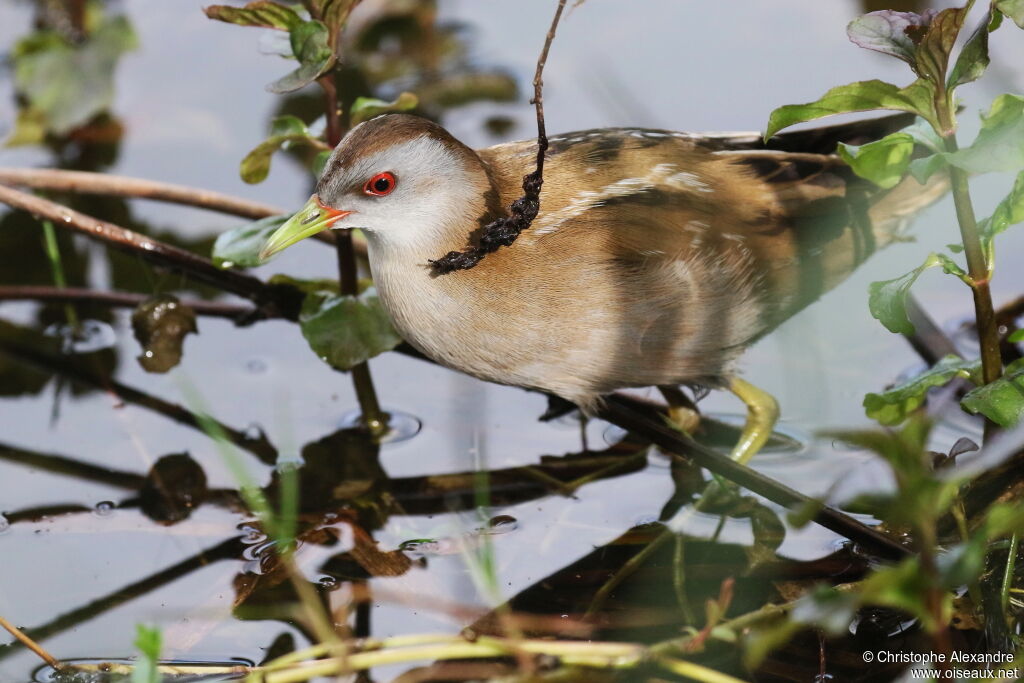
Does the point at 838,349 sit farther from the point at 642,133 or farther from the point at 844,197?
the point at 642,133

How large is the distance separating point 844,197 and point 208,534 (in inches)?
79.6

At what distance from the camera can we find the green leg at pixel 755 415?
12.1ft

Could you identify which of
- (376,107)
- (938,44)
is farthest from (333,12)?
(938,44)

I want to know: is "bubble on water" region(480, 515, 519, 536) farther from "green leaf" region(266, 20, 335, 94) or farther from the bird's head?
"green leaf" region(266, 20, 335, 94)

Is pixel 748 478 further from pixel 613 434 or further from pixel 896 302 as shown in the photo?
pixel 613 434

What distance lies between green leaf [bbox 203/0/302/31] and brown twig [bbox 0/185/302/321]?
2.69ft

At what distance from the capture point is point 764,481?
2.94 m

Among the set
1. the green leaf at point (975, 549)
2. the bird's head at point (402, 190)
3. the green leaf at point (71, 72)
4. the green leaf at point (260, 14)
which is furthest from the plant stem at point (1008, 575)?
the green leaf at point (71, 72)

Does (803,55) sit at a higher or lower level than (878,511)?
higher

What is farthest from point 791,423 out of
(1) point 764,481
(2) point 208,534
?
(2) point 208,534

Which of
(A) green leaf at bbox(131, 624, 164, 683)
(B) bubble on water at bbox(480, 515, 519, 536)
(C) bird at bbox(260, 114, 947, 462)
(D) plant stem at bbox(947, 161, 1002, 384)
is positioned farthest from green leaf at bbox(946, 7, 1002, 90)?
(A) green leaf at bbox(131, 624, 164, 683)

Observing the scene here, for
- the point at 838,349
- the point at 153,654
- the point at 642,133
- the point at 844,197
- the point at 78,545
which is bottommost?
the point at 153,654

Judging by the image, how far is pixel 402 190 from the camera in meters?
3.26

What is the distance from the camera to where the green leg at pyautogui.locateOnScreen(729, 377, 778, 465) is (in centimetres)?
369
